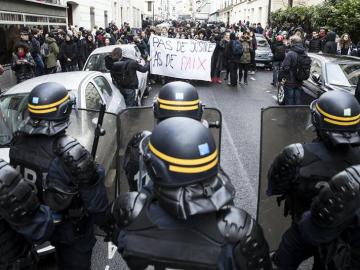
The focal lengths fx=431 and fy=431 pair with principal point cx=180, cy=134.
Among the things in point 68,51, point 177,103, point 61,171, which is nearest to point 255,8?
point 68,51

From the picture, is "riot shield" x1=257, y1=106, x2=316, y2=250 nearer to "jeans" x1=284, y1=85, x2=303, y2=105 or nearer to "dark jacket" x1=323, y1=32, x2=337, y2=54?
"jeans" x1=284, y1=85, x2=303, y2=105

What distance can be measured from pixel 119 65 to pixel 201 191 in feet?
22.3

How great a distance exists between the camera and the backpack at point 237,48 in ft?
43.9

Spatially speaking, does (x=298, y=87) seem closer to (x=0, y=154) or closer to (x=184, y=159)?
(x=0, y=154)

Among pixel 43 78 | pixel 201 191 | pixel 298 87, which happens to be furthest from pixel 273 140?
pixel 298 87

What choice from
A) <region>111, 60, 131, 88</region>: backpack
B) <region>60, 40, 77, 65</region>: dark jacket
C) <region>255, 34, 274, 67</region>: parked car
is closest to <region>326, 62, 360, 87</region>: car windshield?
<region>111, 60, 131, 88</region>: backpack

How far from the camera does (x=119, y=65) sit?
8.23 m

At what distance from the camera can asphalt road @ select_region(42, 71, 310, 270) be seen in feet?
14.3

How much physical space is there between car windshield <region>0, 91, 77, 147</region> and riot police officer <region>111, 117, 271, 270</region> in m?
3.19

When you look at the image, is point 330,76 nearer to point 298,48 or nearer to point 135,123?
point 298,48

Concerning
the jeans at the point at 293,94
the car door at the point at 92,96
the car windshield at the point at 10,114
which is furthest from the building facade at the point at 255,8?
the car windshield at the point at 10,114

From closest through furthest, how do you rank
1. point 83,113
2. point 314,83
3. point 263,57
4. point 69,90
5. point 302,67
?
point 83,113
point 69,90
point 302,67
point 314,83
point 263,57

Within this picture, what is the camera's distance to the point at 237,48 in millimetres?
13438

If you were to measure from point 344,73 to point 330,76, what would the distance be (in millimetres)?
288
